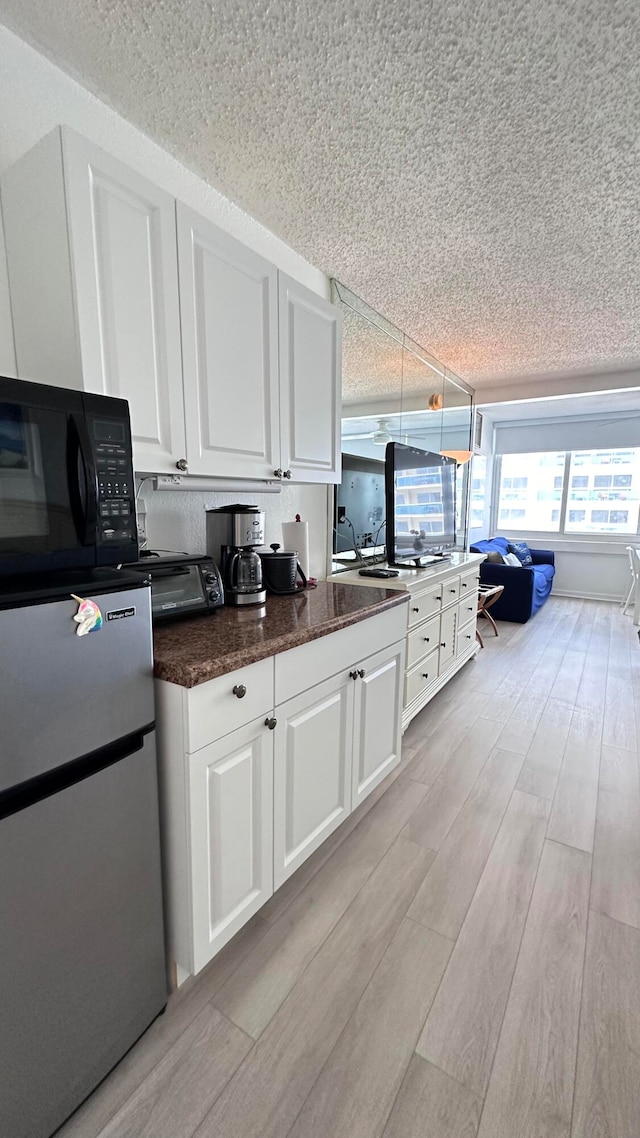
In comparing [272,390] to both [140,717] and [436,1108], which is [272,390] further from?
[436,1108]

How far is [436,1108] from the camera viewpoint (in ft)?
3.31

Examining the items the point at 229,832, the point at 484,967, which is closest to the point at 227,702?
Result: the point at 229,832

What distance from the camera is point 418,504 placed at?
277 cm

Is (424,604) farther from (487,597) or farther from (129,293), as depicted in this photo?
(487,597)

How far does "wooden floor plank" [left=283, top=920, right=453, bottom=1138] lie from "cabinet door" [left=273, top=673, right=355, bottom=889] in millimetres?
382

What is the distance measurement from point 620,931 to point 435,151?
2.70 m

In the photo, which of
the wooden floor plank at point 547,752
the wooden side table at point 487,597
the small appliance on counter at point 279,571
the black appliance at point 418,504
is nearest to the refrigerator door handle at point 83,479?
the small appliance on counter at point 279,571

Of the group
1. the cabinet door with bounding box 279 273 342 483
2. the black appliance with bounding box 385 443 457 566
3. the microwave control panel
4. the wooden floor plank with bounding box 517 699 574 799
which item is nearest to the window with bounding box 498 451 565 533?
the black appliance with bounding box 385 443 457 566

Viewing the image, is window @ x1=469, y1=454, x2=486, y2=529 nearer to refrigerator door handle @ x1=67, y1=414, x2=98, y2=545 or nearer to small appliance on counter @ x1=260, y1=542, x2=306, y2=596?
small appliance on counter @ x1=260, y1=542, x2=306, y2=596

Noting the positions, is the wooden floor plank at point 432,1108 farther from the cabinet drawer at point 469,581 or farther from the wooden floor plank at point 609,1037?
the cabinet drawer at point 469,581

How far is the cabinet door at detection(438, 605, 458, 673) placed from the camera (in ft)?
9.56

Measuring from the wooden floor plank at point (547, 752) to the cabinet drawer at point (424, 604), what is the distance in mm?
923

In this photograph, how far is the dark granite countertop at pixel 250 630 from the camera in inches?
41.5

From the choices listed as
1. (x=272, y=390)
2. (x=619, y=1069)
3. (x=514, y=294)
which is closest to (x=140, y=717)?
(x=272, y=390)
